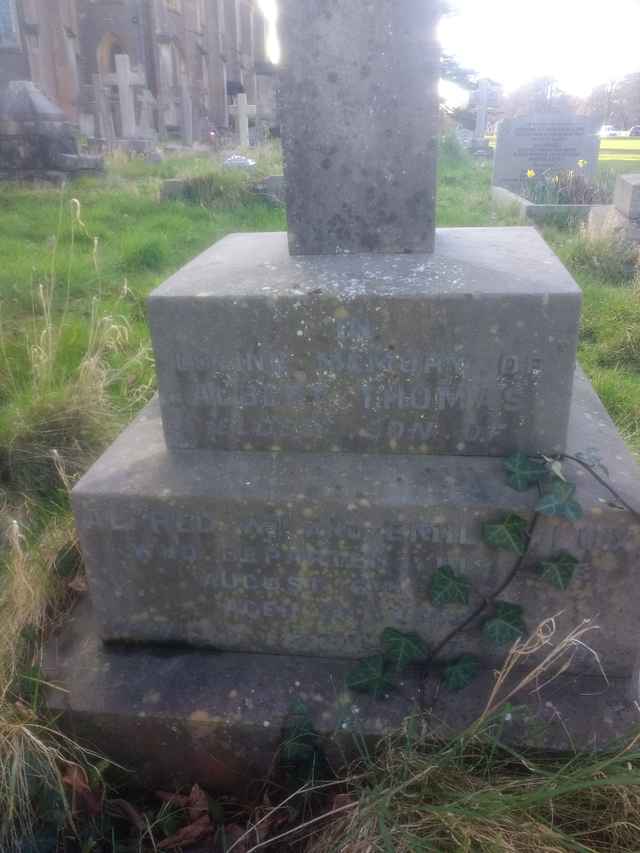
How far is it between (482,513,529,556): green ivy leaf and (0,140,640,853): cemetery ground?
40 cm

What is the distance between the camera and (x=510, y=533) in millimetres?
1646

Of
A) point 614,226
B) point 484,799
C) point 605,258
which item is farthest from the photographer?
point 614,226

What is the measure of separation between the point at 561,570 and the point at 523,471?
0.24 meters

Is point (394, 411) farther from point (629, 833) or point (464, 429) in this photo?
point (629, 833)

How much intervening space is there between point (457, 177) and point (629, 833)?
1303 centimetres

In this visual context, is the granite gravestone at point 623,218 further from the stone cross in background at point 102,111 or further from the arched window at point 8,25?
the arched window at point 8,25

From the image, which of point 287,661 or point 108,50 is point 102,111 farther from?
point 287,661

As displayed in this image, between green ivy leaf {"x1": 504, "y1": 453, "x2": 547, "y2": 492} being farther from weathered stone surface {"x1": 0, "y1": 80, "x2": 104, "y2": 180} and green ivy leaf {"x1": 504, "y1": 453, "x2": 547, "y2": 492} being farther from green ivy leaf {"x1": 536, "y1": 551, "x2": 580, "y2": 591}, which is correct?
weathered stone surface {"x1": 0, "y1": 80, "x2": 104, "y2": 180}

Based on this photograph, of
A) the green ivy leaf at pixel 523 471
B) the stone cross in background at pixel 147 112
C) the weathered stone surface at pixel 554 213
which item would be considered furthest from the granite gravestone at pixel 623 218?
the stone cross in background at pixel 147 112

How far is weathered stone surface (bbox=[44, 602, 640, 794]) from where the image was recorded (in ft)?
5.51

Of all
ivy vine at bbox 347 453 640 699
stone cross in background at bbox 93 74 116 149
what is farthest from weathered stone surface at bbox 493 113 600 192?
stone cross in background at bbox 93 74 116 149

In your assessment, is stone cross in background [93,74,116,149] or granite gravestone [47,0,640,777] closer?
granite gravestone [47,0,640,777]

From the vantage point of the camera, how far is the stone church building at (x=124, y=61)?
737 inches

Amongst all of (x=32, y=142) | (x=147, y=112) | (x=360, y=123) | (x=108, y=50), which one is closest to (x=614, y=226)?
(x=360, y=123)
